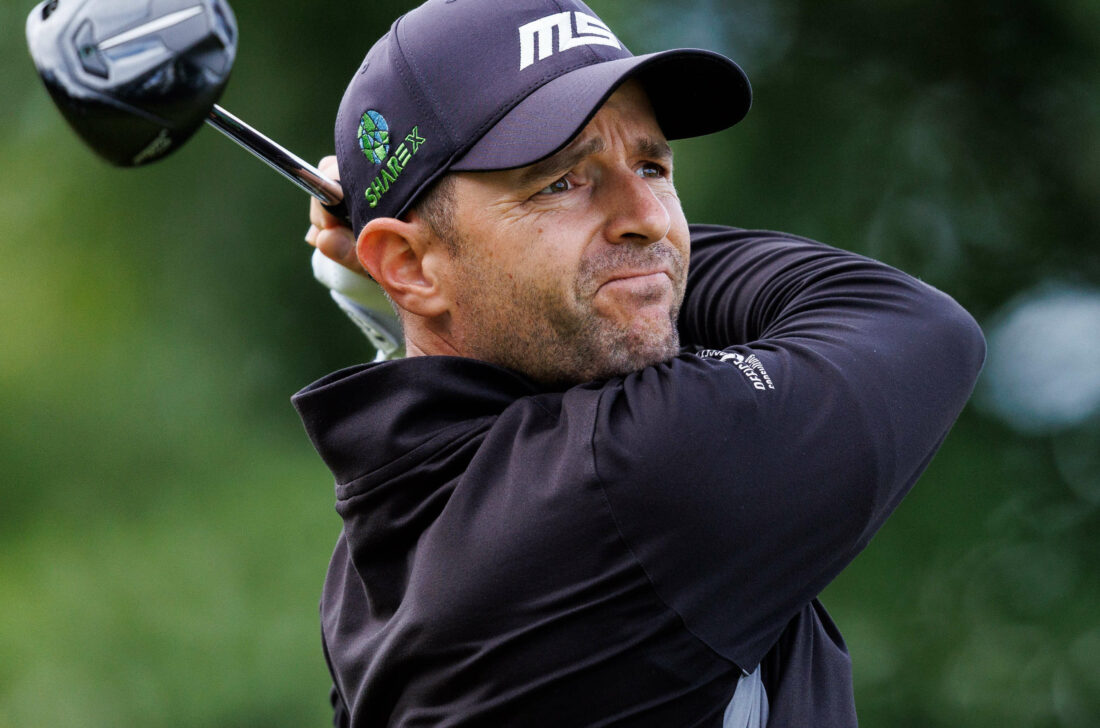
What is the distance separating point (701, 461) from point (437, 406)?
32 centimetres

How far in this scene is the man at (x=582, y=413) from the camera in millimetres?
1302

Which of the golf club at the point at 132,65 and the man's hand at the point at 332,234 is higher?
the golf club at the point at 132,65

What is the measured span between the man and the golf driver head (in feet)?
1.11

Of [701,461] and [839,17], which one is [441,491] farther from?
[839,17]

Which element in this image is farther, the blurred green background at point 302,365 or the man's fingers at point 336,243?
the blurred green background at point 302,365

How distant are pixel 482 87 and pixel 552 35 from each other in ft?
0.37

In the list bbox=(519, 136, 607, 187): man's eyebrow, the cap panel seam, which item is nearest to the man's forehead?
bbox=(519, 136, 607, 187): man's eyebrow

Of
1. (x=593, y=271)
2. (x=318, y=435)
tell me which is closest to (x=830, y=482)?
(x=593, y=271)

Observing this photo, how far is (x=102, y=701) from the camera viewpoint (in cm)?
418

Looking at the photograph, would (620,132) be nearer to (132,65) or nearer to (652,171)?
(652,171)

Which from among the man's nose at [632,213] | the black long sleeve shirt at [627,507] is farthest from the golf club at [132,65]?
the man's nose at [632,213]

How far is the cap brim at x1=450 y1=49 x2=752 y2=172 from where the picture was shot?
139 cm

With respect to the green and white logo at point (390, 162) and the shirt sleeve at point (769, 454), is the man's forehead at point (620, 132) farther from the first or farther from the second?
the shirt sleeve at point (769, 454)

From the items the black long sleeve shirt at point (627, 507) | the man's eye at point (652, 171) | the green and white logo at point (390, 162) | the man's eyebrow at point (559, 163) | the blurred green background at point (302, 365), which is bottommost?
the blurred green background at point (302, 365)
